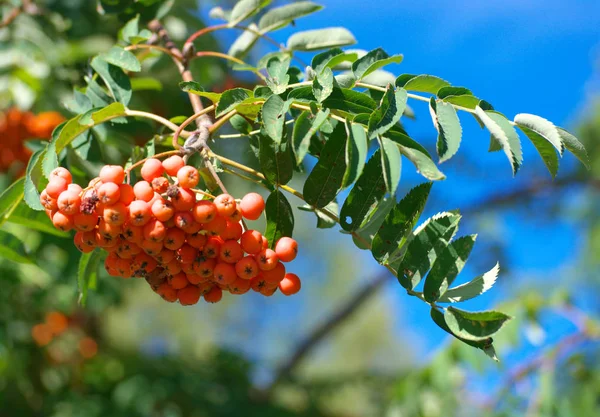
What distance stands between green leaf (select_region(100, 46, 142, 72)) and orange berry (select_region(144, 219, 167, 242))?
0.49 m

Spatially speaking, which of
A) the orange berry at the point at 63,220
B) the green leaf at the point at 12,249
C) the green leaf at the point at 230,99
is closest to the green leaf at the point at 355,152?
the green leaf at the point at 230,99

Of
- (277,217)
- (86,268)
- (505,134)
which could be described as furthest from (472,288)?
(86,268)

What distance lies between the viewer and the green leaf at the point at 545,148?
1.09 meters

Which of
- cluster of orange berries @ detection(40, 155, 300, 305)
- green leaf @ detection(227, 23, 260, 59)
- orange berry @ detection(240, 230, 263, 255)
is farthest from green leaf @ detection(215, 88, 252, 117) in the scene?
green leaf @ detection(227, 23, 260, 59)

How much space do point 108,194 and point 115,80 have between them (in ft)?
1.87

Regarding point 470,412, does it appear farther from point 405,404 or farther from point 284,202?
point 284,202

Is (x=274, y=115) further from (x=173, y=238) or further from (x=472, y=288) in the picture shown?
(x=472, y=288)

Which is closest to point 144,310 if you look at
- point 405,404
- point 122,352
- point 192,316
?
point 192,316

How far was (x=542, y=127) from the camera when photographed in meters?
1.06

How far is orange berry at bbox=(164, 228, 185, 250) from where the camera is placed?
3.31 ft

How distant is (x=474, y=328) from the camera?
39.5 inches

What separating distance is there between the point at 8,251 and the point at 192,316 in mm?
15430

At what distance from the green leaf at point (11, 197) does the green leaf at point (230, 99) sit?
57 cm

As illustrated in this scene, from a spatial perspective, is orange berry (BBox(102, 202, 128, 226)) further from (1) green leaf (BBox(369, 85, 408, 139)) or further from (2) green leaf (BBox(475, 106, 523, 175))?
(2) green leaf (BBox(475, 106, 523, 175))
